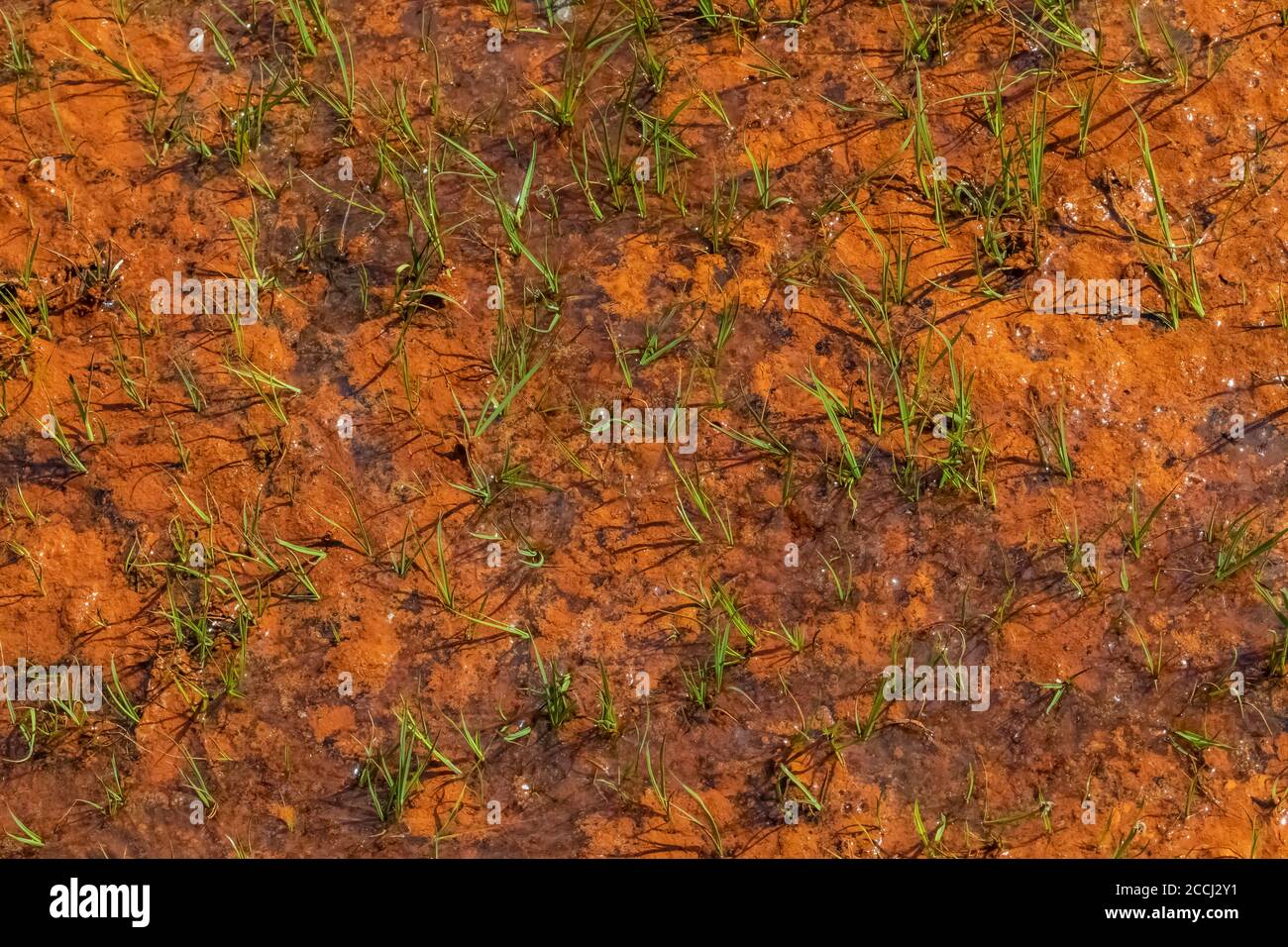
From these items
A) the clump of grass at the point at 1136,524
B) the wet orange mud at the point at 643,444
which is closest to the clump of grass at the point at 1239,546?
the wet orange mud at the point at 643,444

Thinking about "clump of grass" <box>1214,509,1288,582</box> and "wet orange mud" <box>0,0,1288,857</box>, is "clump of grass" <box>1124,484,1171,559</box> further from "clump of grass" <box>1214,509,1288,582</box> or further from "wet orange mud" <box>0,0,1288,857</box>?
"clump of grass" <box>1214,509,1288,582</box>

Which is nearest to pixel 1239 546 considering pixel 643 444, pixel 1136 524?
pixel 1136 524

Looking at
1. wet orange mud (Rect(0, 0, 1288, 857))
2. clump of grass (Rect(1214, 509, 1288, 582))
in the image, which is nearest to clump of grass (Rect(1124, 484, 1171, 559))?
wet orange mud (Rect(0, 0, 1288, 857))

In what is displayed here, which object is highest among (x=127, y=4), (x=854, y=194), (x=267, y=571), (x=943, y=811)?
(x=127, y=4)

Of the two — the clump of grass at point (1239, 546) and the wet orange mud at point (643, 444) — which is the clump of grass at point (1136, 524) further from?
the clump of grass at point (1239, 546)

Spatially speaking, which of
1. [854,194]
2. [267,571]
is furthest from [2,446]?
[854,194]

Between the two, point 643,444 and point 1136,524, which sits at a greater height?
point 643,444

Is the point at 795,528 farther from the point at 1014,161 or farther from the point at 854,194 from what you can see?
the point at 1014,161

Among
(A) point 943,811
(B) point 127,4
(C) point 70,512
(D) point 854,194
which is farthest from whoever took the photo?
(B) point 127,4

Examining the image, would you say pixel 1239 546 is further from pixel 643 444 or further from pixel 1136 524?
pixel 643 444
